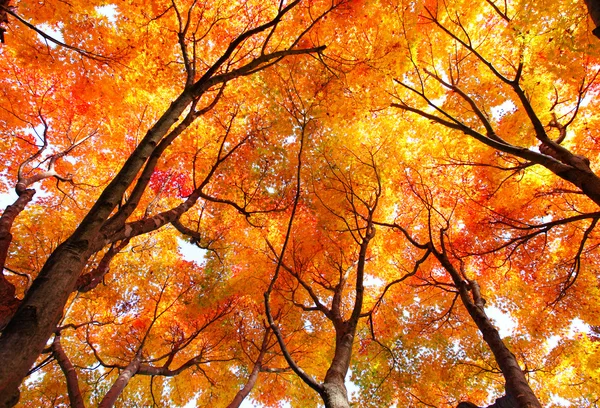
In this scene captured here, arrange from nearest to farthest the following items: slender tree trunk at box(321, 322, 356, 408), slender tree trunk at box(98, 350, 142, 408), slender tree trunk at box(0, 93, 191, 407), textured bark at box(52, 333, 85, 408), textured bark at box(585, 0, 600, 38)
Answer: slender tree trunk at box(0, 93, 191, 407) → textured bark at box(585, 0, 600, 38) → slender tree trunk at box(321, 322, 356, 408) → slender tree trunk at box(98, 350, 142, 408) → textured bark at box(52, 333, 85, 408)

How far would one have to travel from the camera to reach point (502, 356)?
4.57 meters

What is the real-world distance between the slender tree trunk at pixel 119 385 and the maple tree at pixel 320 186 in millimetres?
45

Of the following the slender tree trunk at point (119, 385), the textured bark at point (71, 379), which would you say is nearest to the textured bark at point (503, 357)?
the slender tree trunk at point (119, 385)

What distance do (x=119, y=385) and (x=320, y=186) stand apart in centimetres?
592

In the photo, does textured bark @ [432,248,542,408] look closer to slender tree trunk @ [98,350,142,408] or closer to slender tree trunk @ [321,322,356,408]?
slender tree trunk @ [321,322,356,408]

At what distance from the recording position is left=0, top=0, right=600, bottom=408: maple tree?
223 inches

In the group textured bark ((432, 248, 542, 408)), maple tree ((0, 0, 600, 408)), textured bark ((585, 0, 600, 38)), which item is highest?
maple tree ((0, 0, 600, 408))

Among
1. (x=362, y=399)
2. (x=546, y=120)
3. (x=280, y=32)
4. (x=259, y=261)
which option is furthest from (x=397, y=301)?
(x=280, y=32)

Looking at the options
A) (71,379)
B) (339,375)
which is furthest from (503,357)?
(71,379)

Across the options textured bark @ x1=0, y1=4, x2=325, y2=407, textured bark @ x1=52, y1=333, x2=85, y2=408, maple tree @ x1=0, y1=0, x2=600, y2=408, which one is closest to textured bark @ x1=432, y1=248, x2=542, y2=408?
maple tree @ x1=0, y1=0, x2=600, y2=408

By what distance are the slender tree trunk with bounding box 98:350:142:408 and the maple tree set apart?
0.15 feet

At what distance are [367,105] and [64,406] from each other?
1294 centimetres

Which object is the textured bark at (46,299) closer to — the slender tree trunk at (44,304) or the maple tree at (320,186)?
the slender tree trunk at (44,304)

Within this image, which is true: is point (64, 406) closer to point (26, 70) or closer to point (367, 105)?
point (26, 70)
